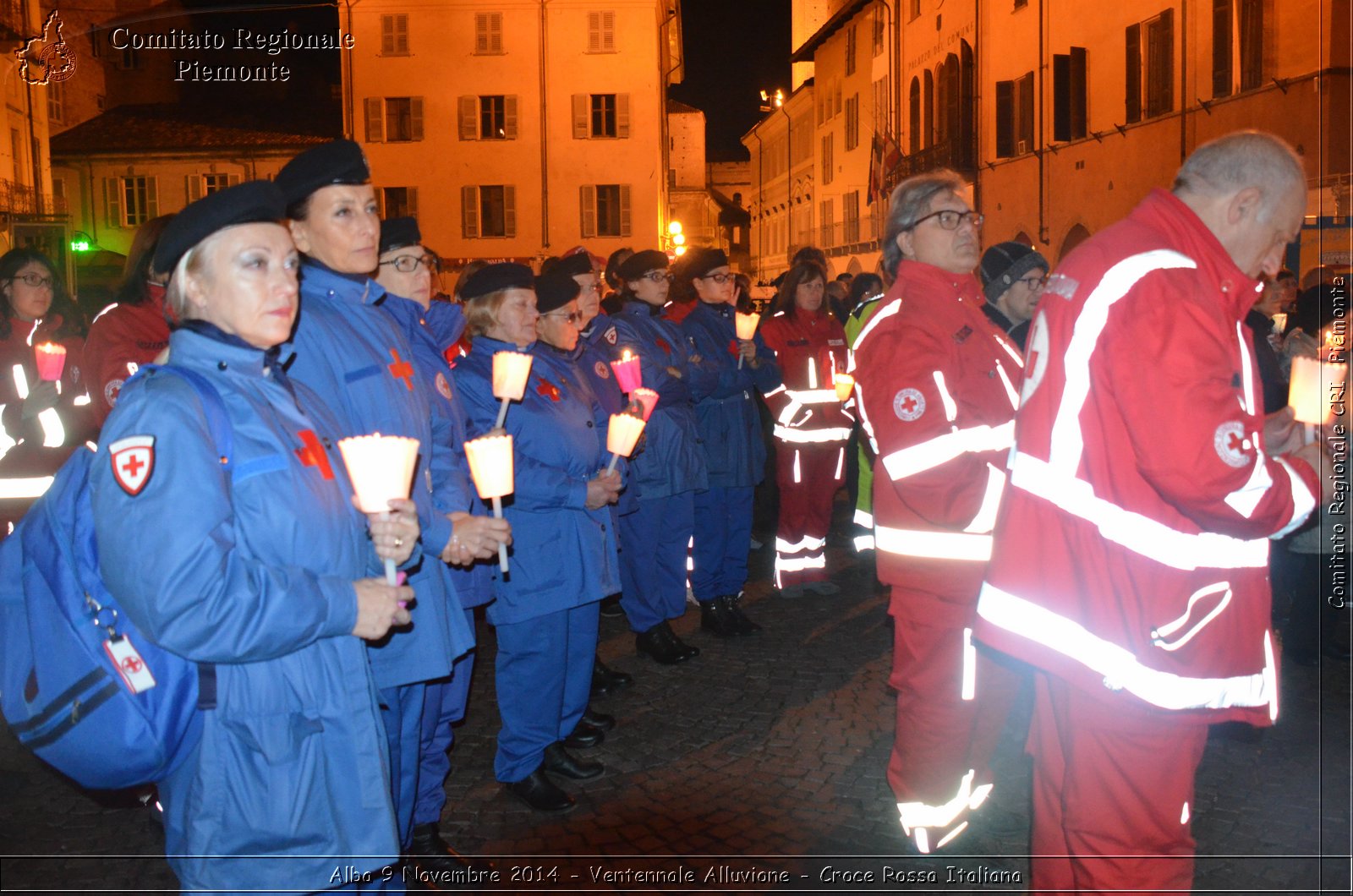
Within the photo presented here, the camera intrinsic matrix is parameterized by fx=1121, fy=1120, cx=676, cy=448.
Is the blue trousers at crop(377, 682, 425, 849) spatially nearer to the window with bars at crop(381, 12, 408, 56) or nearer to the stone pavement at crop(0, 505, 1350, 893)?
Answer: the stone pavement at crop(0, 505, 1350, 893)

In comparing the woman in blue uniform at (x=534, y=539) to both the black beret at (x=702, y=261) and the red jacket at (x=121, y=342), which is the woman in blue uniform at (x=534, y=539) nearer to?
the red jacket at (x=121, y=342)

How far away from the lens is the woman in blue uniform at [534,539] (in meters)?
4.95

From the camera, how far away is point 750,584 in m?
9.48

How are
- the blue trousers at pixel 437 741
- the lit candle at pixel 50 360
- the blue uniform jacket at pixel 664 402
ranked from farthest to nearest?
1. the blue uniform jacket at pixel 664 402
2. the lit candle at pixel 50 360
3. the blue trousers at pixel 437 741

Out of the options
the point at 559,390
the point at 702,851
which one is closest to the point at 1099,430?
the point at 702,851

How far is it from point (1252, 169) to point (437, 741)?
3536 mm

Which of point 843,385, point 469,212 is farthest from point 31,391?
point 469,212

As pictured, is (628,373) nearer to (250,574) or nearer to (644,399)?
(644,399)

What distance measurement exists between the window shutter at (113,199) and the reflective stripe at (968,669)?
4629cm

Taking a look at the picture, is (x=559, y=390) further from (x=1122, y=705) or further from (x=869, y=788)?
(x=1122, y=705)

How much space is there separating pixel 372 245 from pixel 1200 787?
14.1 feet

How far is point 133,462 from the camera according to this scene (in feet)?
7.66

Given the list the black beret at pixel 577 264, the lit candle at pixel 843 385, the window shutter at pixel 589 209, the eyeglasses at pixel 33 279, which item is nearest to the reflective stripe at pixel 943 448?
the black beret at pixel 577 264

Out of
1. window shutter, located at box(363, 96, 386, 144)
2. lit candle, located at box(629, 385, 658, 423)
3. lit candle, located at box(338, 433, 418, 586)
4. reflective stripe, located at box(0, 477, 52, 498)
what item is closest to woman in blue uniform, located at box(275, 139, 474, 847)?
lit candle, located at box(338, 433, 418, 586)
